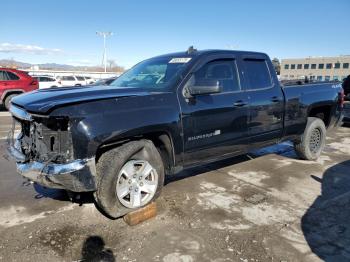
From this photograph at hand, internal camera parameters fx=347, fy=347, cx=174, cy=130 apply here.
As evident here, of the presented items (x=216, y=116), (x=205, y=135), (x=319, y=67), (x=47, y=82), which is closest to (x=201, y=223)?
(x=205, y=135)

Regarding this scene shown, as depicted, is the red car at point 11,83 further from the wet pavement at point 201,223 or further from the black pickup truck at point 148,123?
the black pickup truck at point 148,123

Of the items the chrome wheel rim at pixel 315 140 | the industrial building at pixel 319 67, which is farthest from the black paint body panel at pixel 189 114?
the industrial building at pixel 319 67

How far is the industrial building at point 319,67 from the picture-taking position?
8356 centimetres

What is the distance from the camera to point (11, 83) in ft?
48.0

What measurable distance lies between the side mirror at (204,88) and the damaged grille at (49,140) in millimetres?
1561

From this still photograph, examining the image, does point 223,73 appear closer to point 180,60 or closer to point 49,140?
point 180,60

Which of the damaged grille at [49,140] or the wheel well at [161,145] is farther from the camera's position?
the wheel well at [161,145]

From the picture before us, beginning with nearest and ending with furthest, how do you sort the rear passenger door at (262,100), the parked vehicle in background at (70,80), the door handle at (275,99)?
the rear passenger door at (262,100) → the door handle at (275,99) → the parked vehicle in background at (70,80)

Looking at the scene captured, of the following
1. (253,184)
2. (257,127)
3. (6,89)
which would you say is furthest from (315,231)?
(6,89)

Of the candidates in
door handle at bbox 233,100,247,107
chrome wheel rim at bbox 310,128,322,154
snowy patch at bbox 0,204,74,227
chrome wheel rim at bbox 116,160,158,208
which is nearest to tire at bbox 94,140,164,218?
chrome wheel rim at bbox 116,160,158,208

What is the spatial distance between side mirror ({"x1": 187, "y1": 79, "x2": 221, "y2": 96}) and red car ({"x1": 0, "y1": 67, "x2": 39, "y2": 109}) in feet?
41.3

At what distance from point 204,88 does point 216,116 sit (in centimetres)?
50

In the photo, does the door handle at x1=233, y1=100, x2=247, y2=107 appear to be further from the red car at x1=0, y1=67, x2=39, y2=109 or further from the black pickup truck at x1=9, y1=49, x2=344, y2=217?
the red car at x1=0, y1=67, x2=39, y2=109

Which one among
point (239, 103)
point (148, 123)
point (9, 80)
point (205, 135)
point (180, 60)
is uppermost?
point (180, 60)
